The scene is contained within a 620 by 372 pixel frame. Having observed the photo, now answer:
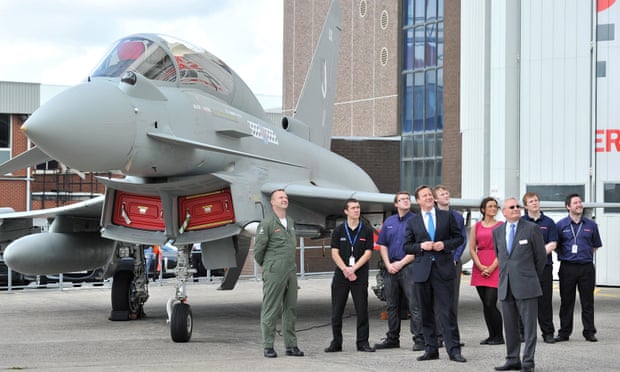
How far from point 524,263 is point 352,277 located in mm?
2015

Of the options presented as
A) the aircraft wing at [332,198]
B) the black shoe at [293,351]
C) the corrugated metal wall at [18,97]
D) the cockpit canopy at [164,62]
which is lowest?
the black shoe at [293,351]

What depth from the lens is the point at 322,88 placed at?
17.4 meters

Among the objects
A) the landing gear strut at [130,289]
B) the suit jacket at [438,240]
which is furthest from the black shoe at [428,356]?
the landing gear strut at [130,289]

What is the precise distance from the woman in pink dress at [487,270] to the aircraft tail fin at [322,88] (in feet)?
21.1

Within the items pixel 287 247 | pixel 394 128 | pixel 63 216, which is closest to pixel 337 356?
pixel 287 247

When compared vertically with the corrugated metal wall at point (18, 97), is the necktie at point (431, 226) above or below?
below

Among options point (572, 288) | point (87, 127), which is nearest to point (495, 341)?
point (572, 288)

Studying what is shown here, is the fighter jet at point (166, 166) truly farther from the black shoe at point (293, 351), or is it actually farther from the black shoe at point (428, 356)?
the black shoe at point (428, 356)

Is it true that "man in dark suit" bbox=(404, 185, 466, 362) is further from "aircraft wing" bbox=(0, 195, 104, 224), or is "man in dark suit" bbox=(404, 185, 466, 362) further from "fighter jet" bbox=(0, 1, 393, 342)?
Result: "aircraft wing" bbox=(0, 195, 104, 224)

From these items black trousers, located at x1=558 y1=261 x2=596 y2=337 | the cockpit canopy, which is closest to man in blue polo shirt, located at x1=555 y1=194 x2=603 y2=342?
black trousers, located at x1=558 y1=261 x2=596 y2=337

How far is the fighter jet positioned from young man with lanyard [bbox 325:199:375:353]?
187 cm

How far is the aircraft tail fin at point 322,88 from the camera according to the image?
1669cm

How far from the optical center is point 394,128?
125 ft

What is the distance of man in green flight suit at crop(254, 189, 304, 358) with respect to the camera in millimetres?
Answer: 9562
